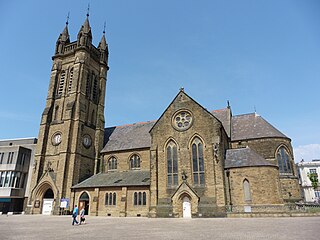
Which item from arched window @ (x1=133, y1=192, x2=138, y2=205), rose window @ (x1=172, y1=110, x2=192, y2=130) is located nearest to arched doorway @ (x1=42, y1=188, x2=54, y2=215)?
arched window @ (x1=133, y1=192, x2=138, y2=205)

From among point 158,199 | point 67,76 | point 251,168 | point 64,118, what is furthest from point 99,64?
point 251,168

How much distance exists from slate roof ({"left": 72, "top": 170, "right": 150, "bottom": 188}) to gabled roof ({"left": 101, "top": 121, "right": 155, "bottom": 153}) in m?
4.02

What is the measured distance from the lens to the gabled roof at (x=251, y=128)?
3083 centimetres

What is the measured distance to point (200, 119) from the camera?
26.5 m

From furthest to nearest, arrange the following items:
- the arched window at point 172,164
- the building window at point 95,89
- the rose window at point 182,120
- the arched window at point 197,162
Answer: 1. the building window at point 95,89
2. the rose window at point 182,120
3. the arched window at point 172,164
4. the arched window at point 197,162

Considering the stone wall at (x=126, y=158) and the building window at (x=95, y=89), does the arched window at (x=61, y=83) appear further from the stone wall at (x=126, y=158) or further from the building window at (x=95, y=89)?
the stone wall at (x=126, y=158)

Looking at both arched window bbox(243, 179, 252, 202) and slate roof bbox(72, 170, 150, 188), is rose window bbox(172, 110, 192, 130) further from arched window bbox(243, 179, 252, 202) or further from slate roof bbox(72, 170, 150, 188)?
arched window bbox(243, 179, 252, 202)

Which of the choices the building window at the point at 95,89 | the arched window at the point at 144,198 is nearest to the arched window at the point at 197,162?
the arched window at the point at 144,198

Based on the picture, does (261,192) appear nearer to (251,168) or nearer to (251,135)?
(251,168)

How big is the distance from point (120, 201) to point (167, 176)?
7.24 meters

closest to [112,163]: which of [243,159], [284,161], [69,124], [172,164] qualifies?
[69,124]

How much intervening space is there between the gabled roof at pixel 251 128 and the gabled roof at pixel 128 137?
12990 mm

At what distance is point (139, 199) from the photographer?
92.3 ft

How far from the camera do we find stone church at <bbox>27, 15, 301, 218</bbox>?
24.0m
